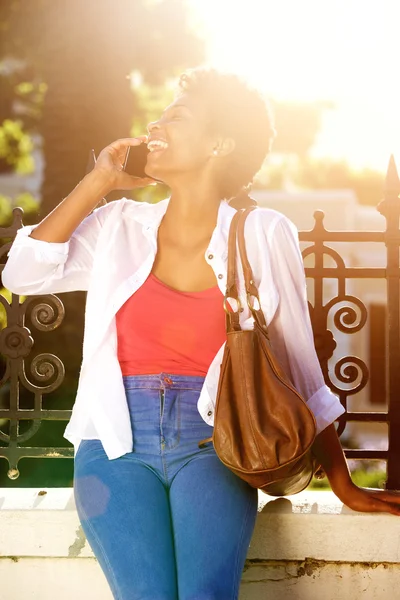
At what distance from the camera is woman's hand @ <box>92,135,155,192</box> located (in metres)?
2.86

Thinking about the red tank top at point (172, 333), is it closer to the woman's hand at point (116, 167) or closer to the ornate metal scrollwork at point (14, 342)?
the woman's hand at point (116, 167)

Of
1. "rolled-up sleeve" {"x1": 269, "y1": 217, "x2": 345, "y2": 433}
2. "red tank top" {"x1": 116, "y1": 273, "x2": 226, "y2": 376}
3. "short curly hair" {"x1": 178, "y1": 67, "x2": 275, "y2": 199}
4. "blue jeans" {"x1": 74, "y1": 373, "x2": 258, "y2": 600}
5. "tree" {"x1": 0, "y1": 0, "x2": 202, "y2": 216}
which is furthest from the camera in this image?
"tree" {"x1": 0, "y1": 0, "x2": 202, "y2": 216}

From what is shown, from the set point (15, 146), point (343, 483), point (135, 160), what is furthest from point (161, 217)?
point (15, 146)

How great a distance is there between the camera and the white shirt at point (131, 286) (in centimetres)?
268

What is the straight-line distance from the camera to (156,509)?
2.43 meters

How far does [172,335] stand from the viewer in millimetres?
2674

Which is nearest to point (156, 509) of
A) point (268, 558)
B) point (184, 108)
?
point (268, 558)

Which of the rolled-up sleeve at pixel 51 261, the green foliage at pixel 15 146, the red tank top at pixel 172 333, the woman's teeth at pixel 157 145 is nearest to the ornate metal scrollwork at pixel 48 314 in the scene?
the rolled-up sleeve at pixel 51 261

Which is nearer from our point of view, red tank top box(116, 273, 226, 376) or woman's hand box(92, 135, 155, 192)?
red tank top box(116, 273, 226, 376)

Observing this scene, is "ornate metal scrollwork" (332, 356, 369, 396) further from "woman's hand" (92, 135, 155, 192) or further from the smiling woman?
"woman's hand" (92, 135, 155, 192)

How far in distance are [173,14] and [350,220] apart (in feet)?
39.6

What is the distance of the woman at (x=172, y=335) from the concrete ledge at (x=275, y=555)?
20 cm

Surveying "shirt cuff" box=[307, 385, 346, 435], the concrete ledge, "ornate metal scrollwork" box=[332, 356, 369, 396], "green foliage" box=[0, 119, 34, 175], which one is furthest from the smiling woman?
"green foliage" box=[0, 119, 34, 175]

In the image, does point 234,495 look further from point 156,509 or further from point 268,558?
point 268,558
